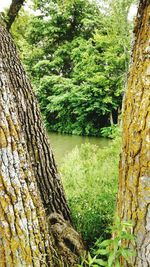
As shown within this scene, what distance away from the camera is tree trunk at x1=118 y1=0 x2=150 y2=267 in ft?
5.27

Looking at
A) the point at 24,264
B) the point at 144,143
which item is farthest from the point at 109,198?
the point at 144,143

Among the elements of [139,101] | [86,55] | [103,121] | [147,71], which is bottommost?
[103,121]

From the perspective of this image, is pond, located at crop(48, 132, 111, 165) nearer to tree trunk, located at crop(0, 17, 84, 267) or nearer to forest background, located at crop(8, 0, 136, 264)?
forest background, located at crop(8, 0, 136, 264)

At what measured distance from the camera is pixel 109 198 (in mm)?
3727

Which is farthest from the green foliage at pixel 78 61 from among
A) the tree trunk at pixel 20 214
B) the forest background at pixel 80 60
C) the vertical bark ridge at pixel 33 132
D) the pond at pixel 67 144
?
the tree trunk at pixel 20 214

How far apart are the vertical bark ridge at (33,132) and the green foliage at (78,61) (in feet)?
41.7

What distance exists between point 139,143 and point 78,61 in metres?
19.9

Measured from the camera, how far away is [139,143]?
1.61 m

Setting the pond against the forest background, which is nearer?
the pond

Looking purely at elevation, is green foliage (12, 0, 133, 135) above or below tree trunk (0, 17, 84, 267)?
above

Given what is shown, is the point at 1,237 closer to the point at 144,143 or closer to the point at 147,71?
the point at 144,143

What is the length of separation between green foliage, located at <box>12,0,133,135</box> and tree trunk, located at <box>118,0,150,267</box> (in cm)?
1370

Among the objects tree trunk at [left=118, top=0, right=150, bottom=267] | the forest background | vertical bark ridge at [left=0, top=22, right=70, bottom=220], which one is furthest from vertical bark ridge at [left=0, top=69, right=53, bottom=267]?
the forest background

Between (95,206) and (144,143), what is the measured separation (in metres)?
2.15
